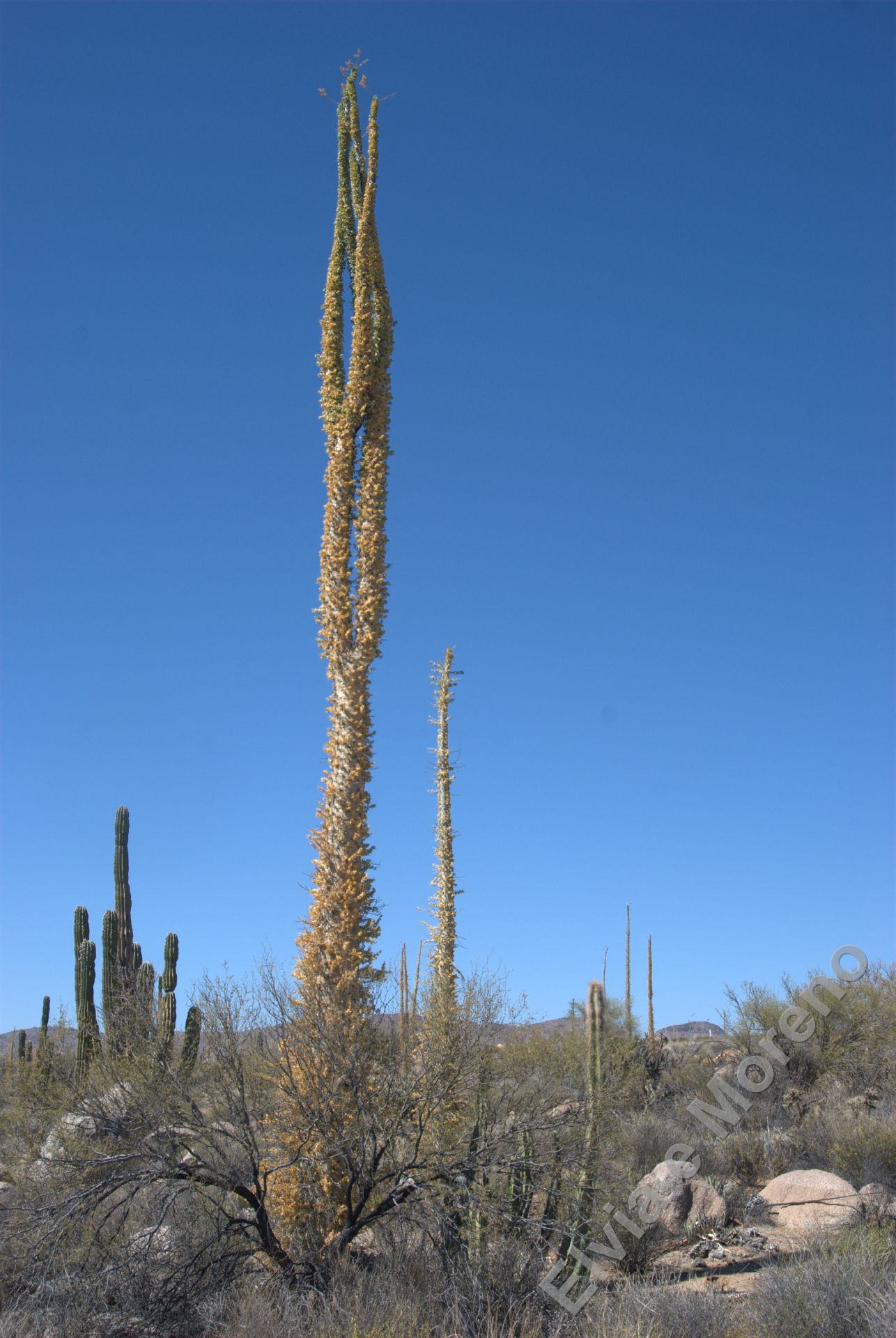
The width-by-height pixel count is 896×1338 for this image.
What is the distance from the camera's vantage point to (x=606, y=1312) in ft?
27.2

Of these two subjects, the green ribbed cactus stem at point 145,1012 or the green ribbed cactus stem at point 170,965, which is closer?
the green ribbed cactus stem at point 145,1012

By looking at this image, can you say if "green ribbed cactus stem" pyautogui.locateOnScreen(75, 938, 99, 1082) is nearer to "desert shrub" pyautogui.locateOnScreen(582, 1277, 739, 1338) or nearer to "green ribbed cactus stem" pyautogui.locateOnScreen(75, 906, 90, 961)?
"green ribbed cactus stem" pyautogui.locateOnScreen(75, 906, 90, 961)

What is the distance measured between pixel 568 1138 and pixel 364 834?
3.61 m

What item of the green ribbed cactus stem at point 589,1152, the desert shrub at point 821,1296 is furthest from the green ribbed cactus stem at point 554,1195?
the desert shrub at point 821,1296

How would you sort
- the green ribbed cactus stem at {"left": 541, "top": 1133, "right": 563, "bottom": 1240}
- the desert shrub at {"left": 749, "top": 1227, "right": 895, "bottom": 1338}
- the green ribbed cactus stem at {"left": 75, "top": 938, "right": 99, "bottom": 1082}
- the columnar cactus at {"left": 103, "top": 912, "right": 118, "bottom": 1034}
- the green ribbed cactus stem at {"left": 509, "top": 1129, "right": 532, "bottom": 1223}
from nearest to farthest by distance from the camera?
1. the desert shrub at {"left": 749, "top": 1227, "right": 895, "bottom": 1338}
2. the green ribbed cactus stem at {"left": 509, "top": 1129, "right": 532, "bottom": 1223}
3. the green ribbed cactus stem at {"left": 541, "top": 1133, "right": 563, "bottom": 1240}
4. the columnar cactus at {"left": 103, "top": 912, "right": 118, "bottom": 1034}
5. the green ribbed cactus stem at {"left": 75, "top": 938, "right": 99, "bottom": 1082}

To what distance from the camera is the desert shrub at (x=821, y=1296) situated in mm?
8148

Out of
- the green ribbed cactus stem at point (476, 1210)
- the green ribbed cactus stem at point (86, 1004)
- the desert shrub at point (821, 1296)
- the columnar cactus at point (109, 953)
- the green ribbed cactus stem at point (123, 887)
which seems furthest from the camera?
the green ribbed cactus stem at point (123, 887)

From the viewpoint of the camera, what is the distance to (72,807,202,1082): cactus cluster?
10.8 meters

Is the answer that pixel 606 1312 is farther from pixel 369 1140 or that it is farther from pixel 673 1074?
pixel 673 1074

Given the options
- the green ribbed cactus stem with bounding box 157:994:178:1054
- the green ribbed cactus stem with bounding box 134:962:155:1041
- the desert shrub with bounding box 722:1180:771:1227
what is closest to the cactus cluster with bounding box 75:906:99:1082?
the green ribbed cactus stem with bounding box 157:994:178:1054

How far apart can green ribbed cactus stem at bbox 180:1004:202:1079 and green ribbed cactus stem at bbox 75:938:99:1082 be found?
438 cm

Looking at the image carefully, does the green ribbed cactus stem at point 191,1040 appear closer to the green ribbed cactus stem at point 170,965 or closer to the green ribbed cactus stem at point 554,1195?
the green ribbed cactus stem at point 554,1195

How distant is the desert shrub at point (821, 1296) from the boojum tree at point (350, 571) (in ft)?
13.9

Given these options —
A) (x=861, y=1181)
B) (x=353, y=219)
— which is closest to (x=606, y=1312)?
(x=861, y=1181)
